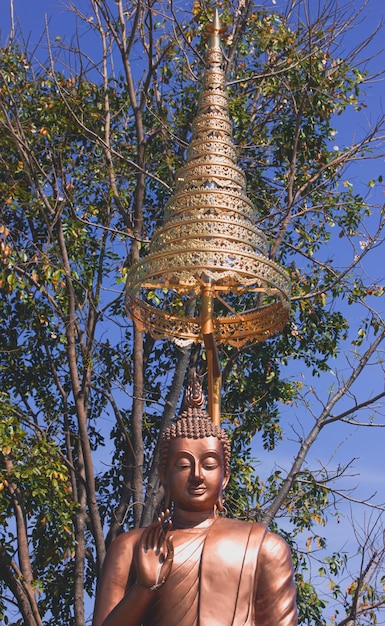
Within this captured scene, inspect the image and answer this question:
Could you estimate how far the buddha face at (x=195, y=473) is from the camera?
201 inches

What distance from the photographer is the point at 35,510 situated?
9.07 metres

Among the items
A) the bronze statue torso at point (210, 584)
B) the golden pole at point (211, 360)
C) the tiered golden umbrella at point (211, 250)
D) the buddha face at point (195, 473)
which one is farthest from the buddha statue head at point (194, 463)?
the golden pole at point (211, 360)

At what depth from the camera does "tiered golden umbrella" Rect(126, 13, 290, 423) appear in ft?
20.9

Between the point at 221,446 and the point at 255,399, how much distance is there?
4918 millimetres

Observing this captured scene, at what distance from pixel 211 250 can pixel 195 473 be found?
66.7 inches

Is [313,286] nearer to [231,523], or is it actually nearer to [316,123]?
[316,123]

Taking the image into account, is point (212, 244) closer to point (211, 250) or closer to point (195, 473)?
point (211, 250)

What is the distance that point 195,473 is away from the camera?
511cm

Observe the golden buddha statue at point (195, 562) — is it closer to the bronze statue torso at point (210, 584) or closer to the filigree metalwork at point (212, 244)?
the bronze statue torso at point (210, 584)

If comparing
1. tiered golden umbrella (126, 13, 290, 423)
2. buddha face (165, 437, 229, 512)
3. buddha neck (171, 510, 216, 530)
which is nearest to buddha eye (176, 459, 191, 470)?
buddha face (165, 437, 229, 512)

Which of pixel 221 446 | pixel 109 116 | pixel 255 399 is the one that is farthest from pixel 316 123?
pixel 221 446

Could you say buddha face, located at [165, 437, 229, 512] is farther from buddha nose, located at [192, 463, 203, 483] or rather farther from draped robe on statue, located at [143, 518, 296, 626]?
draped robe on statue, located at [143, 518, 296, 626]

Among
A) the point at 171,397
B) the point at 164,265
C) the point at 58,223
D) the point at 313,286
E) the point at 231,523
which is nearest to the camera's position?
the point at 231,523

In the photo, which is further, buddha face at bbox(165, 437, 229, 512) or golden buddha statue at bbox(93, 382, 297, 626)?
buddha face at bbox(165, 437, 229, 512)
